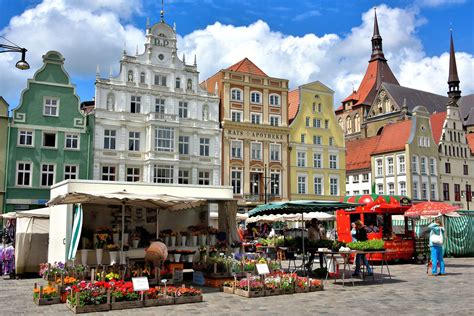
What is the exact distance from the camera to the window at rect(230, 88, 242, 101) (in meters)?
43.3

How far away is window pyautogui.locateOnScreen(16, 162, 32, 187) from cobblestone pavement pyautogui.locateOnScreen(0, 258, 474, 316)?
2138cm

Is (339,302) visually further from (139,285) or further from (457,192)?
(457,192)

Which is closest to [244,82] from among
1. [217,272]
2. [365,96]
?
[217,272]

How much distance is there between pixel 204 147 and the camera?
41312 mm

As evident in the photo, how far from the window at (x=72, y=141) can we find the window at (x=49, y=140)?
2.72 ft

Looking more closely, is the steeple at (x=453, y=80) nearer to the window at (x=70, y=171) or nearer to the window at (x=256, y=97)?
the window at (x=256, y=97)

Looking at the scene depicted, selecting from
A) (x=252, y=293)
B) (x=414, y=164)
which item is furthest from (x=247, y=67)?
(x=252, y=293)

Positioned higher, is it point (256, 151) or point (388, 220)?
point (256, 151)

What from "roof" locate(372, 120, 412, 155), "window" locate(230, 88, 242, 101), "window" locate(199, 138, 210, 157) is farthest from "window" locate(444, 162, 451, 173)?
"window" locate(199, 138, 210, 157)

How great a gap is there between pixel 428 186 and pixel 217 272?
46758 mm

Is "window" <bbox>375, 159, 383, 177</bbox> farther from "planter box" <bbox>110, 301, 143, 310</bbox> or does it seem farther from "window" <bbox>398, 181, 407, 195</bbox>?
"planter box" <bbox>110, 301, 143, 310</bbox>

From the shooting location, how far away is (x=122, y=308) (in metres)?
10.8

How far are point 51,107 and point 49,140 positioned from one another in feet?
7.79

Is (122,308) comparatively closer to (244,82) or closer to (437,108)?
(244,82)
